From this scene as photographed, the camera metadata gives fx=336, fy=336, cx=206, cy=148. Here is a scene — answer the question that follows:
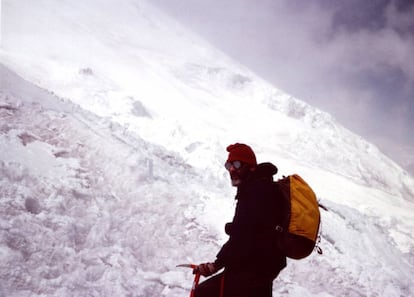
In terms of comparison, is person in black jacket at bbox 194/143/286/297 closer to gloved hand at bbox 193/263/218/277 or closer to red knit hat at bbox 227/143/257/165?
gloved hand at bbox 193/263/218/277

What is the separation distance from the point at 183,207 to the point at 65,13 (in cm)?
5016

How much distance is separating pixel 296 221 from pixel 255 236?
326mm

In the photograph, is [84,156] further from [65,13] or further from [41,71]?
[65,13]

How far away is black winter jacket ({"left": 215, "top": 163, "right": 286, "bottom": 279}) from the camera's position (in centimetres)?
250

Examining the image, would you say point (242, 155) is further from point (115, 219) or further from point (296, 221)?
point (115, 219)

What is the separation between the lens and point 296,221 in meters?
2.43

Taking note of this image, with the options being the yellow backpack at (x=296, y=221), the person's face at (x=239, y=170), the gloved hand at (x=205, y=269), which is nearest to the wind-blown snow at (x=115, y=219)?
the gloved hand at (x=205, y=269)

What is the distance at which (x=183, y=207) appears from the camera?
743cm

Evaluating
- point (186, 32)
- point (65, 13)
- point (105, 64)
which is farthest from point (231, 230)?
point (186, 32)

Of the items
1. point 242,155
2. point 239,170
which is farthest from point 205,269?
point 242,155

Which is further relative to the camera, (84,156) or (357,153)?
(357,153)

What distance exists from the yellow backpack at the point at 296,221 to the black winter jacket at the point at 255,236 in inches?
2.8

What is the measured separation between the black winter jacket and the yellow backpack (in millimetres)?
72

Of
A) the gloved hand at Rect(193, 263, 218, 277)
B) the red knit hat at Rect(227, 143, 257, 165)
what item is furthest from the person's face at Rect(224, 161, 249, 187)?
the gloved hand at Rect(193, 263, 218, 277)
